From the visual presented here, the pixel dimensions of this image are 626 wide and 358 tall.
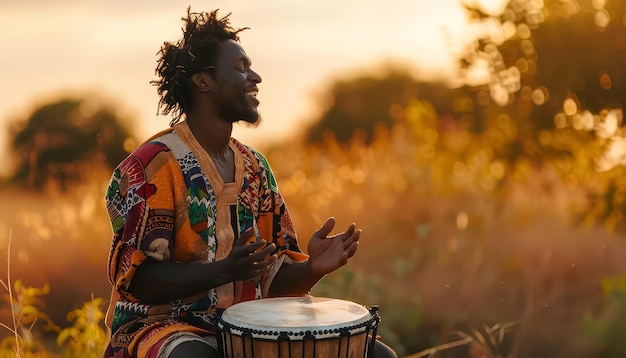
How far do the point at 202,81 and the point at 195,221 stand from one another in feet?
1.82

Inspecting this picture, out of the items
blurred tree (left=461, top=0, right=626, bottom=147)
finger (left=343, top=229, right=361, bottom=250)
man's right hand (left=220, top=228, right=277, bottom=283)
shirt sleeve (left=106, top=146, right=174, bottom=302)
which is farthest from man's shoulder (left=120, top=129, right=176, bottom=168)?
blurred tree (left=461, top=0, right=626, bottom=147)

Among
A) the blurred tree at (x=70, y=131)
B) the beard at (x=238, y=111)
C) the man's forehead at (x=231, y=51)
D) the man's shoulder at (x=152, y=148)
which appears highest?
the man's forehead at (x=231, y=51)

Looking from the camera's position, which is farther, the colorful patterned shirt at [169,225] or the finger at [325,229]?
the finger at [325,229]

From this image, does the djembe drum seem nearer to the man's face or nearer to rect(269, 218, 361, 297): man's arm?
rect(269, 218, 361, 297): man's arm

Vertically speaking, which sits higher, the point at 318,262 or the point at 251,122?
the point at 251,122

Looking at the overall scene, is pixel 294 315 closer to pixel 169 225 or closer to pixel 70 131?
pixel 169 225

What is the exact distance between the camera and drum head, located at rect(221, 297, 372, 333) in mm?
3521

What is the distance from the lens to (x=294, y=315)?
3643 mm

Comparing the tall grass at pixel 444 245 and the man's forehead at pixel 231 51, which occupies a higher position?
the man's forehead at pixel 231 51

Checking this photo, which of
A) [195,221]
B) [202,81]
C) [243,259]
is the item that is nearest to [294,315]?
[243,259]

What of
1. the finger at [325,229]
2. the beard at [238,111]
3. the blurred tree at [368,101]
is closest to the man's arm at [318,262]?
the finger at [325,229]

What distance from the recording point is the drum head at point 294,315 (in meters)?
3.52

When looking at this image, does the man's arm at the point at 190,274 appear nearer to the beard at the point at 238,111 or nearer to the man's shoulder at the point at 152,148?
the man's shoulder at the point at 152,148

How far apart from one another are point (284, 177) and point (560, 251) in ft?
10.1
